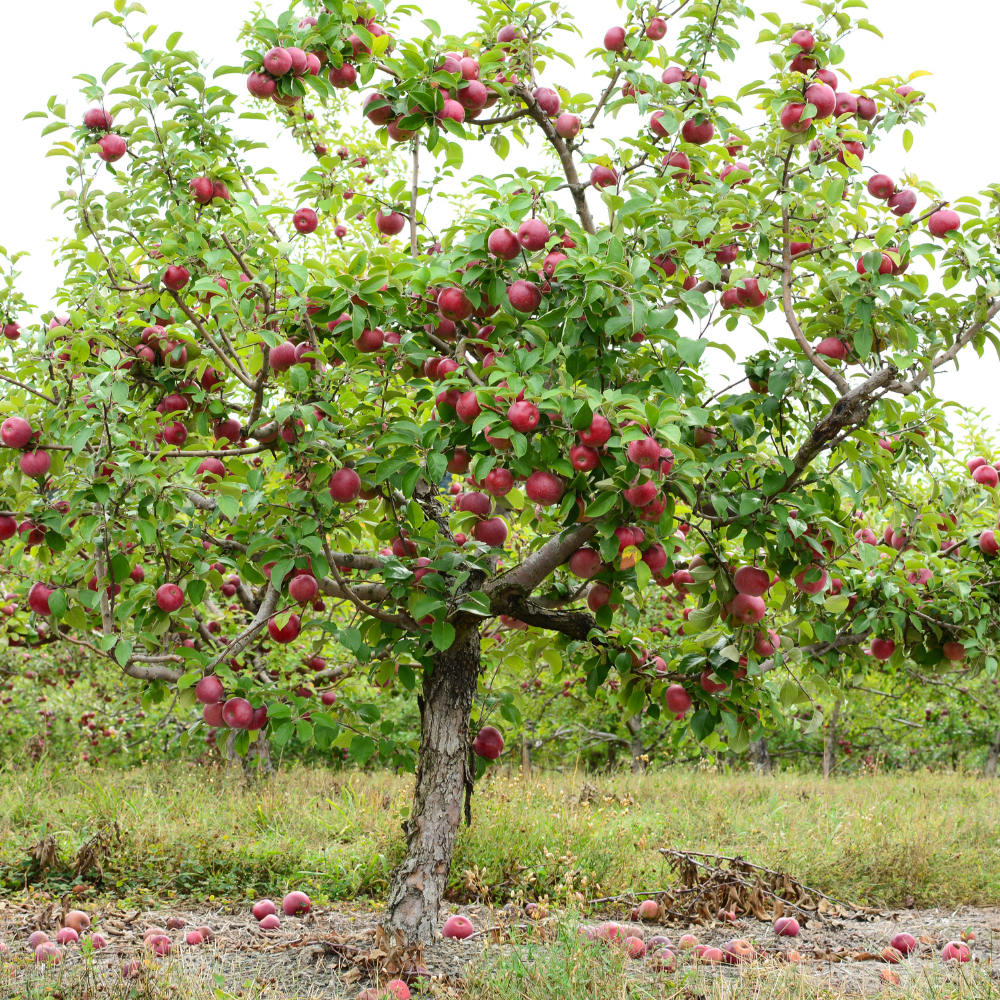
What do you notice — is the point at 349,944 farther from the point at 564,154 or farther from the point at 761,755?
the point at 761,755

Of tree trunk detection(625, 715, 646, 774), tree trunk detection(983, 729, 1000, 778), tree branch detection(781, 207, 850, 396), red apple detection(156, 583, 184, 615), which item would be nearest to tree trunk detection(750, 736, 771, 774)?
tree trunk detection(625, 715, 646, 774)

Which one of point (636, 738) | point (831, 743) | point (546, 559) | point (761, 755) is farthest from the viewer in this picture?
point (761, 755)

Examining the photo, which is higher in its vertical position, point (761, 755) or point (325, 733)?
point (325, 733)

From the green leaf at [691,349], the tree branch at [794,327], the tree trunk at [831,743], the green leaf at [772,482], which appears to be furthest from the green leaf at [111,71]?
the tree trunk at [831,743]

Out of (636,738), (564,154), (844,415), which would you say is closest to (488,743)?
(844,415)

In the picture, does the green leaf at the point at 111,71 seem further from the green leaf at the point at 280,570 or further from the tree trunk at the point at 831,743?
the tree trunk at the point at 831,743

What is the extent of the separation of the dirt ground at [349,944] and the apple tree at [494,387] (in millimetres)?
341

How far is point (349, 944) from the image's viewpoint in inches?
163

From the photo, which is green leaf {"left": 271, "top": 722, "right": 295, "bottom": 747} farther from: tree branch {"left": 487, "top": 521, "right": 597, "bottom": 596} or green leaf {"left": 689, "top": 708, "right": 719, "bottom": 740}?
green leaf {"left": 689, "top": 708, "right": 719, "bottom": 740}

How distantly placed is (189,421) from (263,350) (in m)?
0.72

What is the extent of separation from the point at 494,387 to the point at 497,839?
13.3 ft

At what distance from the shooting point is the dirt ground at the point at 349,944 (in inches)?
143

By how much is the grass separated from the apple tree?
1859 mm

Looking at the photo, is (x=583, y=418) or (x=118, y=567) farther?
(x=118, y=567)
